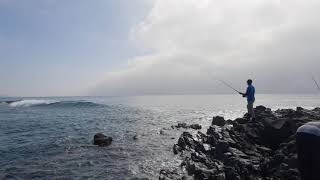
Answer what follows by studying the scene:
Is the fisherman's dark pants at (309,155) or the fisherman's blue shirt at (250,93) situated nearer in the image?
the fisherman's dark pants at (309,155)

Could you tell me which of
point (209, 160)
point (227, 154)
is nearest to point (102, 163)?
point (209, 160)

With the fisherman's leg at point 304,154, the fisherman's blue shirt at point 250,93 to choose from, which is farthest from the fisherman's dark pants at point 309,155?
the fisherman's blue shirt at point 250,93

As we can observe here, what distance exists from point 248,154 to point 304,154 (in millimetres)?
9110

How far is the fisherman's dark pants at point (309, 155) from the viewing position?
15.0ft

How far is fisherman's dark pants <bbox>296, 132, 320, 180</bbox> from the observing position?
4586 mm

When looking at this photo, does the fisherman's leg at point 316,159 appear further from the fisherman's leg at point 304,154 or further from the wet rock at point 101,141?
the wet rock at point 101,141

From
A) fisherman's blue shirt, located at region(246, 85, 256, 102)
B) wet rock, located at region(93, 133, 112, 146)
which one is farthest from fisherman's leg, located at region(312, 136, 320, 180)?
wet rock, located at region(93, 133, 112, 146)

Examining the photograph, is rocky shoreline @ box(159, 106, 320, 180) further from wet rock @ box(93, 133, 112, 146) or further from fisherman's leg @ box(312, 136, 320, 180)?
wet rock @ box(93, 133, 112, 146)

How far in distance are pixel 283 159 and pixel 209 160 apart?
4.34m

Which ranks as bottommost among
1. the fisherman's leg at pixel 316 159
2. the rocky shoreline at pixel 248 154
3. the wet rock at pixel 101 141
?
the wet rock at pixel 101 141

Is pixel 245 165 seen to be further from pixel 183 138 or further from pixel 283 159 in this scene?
pixel 183 138

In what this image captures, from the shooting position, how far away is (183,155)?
17625 millimetres

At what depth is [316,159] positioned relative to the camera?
15.1 ft

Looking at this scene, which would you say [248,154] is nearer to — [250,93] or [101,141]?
[250,93]
